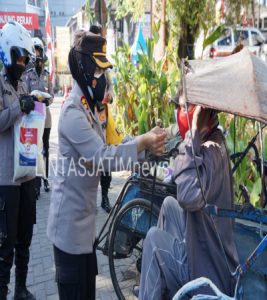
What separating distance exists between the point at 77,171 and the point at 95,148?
0.65 ft

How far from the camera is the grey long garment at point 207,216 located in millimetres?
1927

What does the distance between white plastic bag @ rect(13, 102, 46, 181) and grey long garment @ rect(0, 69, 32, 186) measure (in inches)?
1.6

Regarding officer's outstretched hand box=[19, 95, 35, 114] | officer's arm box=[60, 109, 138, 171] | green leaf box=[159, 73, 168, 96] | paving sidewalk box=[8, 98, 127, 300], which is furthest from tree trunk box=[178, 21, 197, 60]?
officer's arm box=[60, 109, 138, 171]

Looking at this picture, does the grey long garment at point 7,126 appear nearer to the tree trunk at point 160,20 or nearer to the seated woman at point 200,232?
the seated woman at point 200,232

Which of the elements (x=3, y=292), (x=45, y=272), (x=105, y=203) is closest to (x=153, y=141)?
(x=3, y=292)

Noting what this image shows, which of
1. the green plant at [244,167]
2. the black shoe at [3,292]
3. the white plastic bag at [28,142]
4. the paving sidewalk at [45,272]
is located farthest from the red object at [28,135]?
the green plant at [244,167]

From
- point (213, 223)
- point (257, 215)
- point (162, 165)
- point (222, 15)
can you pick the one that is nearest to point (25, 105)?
point (162, 165)

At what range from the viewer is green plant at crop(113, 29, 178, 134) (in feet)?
18.5

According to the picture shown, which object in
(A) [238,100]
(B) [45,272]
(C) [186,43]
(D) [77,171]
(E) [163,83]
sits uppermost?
(C) [186,43]

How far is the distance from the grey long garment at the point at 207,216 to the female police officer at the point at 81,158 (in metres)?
0.21

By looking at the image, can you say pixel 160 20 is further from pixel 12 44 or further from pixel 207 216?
pixel 207 216

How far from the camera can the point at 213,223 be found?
199 cm

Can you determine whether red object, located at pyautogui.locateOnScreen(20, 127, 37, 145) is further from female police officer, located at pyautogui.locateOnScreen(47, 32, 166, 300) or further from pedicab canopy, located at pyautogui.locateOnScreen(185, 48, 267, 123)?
pedicab canopy, located at pyautogui.locateOnScreen(185, 48, 267, 123)

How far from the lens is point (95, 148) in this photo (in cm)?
200
